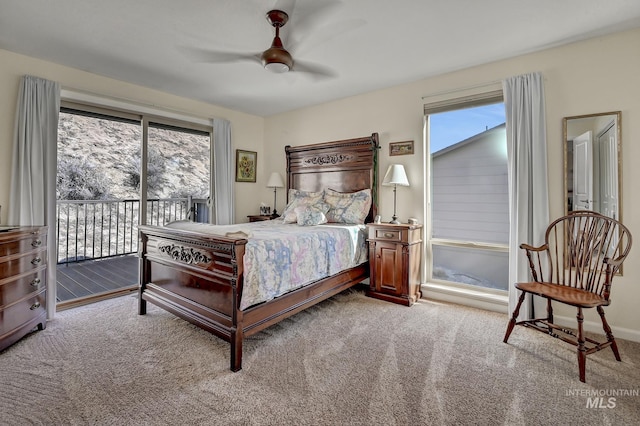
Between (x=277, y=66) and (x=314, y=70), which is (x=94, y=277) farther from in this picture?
(x=314, y=70)

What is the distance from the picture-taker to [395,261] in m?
3.32

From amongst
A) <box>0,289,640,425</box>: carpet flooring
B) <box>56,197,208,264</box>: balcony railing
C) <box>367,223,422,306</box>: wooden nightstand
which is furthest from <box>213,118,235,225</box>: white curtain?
<box>367,223,422,306</box>: wooden nightstand

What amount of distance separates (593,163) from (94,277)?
5.86 metres

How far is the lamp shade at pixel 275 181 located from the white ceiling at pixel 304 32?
1.60 metres

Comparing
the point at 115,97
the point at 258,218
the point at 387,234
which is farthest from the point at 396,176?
the point at 115,97

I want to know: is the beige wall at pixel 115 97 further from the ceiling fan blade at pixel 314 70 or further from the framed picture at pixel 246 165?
the ceiling fan blade at pixel 314 70

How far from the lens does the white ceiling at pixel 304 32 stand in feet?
7.07

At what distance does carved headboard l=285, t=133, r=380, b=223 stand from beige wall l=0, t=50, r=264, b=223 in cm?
72

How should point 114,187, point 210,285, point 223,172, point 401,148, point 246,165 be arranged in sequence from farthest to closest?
point 114,187 < point 246,165 < point 223,172 < point 401,148 < point 210,285

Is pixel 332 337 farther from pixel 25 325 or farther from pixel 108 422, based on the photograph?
pixel 25 325

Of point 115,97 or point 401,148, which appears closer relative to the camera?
point 115,97

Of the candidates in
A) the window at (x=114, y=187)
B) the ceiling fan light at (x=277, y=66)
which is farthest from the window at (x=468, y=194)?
the window at (x=114, y=187)

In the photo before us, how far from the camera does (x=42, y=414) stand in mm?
1573

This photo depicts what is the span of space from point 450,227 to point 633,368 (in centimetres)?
187
